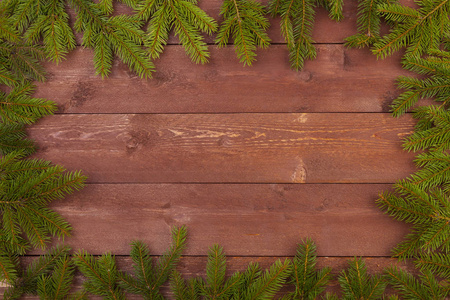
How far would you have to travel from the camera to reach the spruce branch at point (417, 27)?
0.88 meters

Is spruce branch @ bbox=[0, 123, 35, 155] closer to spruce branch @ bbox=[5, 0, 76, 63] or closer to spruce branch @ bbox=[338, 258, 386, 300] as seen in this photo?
spruce branch @ bbox=[5, 0, 76, 63]

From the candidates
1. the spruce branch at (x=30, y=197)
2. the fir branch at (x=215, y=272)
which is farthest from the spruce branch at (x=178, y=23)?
the fir branch at (x=215, y=272)

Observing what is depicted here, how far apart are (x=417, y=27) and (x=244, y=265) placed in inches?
33.0

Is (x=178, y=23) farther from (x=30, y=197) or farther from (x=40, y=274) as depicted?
(x=40, y=274)

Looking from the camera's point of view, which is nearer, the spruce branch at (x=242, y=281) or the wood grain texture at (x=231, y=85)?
the spruce branch at (x=242, y=281)

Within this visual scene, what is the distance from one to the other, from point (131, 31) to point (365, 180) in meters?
0.81

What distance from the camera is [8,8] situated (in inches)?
35.4

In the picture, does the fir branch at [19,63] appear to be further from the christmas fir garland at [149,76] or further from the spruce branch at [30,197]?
the spruce branch at [30,197]

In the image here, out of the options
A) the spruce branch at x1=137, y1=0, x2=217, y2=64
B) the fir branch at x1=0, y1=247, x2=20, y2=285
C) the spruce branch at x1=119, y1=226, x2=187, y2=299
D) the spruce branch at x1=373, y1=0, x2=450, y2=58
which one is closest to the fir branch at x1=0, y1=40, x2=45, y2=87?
the spruce branch at x1=137, y1=0, x2=217, y2=64

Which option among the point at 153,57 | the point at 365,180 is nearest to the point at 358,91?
the point at 365,180

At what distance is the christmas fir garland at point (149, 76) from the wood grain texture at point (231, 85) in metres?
0.04

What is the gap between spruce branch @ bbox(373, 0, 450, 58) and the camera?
2.90ft

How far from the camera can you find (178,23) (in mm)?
909

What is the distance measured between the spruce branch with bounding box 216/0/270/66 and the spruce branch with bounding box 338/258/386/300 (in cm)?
64
